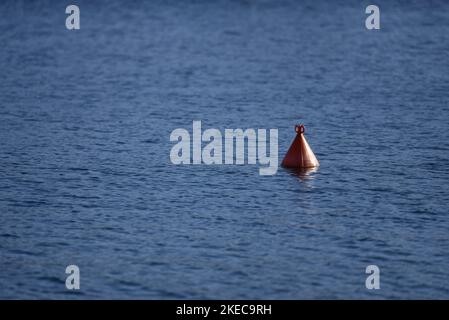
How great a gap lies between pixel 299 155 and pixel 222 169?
150 centimetres

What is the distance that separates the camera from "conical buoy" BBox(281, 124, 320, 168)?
24172 mm

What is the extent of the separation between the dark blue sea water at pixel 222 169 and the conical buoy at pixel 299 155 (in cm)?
37

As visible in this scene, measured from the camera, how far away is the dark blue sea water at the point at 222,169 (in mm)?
17938

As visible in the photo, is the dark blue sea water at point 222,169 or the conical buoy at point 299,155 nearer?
the dark blue sea water at point 222,169

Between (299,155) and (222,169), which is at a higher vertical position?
(299,155)

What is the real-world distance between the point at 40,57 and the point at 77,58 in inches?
46.9

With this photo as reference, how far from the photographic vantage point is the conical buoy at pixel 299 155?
24172 millimetres

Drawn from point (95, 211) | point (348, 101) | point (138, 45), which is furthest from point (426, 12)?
point (95, 211)

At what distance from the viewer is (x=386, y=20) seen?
49.5 metres

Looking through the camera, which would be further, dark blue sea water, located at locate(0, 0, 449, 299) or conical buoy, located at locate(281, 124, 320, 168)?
conical buoy, located at locate(281, 124, 320, 168)

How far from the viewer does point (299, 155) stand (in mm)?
24219

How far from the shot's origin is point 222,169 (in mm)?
24312

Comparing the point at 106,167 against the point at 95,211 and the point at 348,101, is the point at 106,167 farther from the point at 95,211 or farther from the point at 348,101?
the point at 348,101

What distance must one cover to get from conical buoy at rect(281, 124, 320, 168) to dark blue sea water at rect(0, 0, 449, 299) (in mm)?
375
